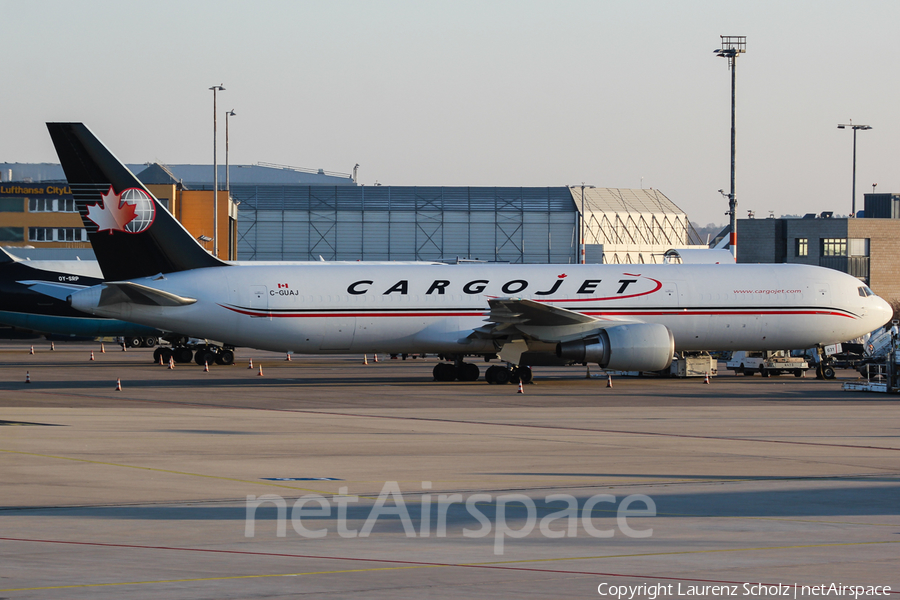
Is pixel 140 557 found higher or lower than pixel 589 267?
lower

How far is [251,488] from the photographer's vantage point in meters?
15.1

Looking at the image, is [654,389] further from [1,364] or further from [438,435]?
[1,364]

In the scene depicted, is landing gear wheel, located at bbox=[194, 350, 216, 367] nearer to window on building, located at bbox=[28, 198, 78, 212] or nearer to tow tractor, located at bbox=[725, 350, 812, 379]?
tow tractor, located at bbox=[725, 350, 812, 379]

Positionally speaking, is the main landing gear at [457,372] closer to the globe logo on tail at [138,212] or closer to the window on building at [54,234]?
the globe logo on tail at [138,212]

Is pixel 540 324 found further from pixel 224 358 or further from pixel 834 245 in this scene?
pixel 834 245

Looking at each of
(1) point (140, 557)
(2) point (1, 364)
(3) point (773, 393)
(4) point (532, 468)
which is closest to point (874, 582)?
(1) point (140, 557)

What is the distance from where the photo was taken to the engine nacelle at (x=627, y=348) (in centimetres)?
3600

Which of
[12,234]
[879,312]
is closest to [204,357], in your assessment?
[879,312]

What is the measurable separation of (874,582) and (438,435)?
13.2 metres

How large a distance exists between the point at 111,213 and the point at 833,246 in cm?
6310

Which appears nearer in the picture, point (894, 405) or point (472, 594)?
point (472, 594)

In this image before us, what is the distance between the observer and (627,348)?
35938 mm

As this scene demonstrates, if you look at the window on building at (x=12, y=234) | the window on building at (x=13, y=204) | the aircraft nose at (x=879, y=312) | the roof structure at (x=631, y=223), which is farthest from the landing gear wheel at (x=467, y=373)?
the roof structure at (x=631, y=223)

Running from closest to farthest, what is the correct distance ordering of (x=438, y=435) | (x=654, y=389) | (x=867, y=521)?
1. (x=867, y=521)
2. (x=438, y=435)
3. (x=654, y=389)
